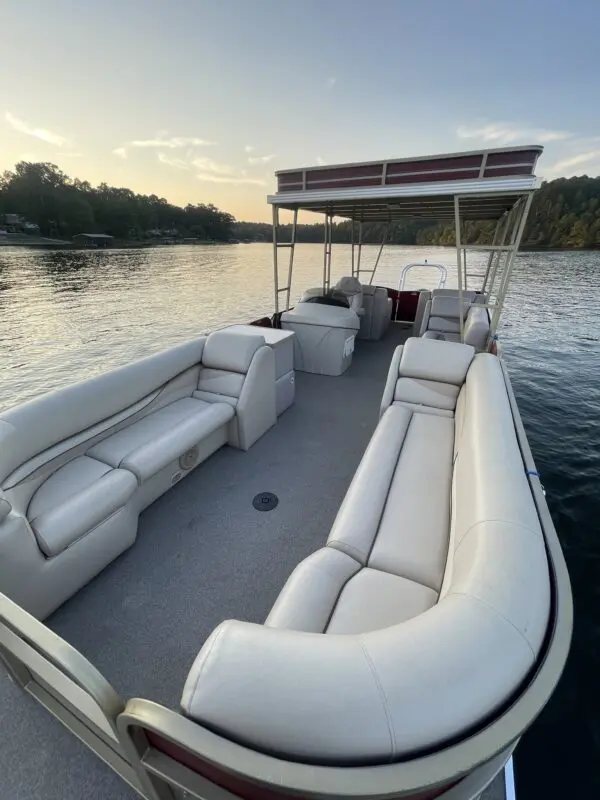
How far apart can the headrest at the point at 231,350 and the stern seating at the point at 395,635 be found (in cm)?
155

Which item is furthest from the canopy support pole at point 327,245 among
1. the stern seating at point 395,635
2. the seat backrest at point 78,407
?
the stern seating at point 395,635

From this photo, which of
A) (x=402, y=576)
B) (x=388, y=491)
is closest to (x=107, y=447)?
(x=388, y=491)

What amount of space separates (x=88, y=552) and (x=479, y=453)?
203 centimetres

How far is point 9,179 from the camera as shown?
5028 centimetres

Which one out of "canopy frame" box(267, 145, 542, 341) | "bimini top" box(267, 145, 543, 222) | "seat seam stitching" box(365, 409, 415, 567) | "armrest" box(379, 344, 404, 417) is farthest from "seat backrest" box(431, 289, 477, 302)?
"seat seam stitching" box(365, 409, 415, 567)

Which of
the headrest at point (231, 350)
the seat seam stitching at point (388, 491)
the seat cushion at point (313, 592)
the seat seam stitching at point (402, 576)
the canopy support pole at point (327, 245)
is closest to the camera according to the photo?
the seat cushion at point (313, 592)

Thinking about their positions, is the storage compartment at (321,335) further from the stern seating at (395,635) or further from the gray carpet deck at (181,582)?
the stern seating at (395,635)

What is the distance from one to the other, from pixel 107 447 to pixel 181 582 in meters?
0.98

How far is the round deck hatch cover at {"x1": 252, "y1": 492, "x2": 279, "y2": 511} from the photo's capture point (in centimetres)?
251

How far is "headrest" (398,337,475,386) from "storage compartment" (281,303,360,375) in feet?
5.33

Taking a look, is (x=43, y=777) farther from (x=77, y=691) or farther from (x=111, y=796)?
(x=77, y=691)

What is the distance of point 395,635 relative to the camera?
2.73 feet

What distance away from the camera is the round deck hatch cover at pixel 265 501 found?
2510mm

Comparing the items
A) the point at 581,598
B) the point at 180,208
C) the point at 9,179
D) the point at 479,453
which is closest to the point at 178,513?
the point at 479,453
